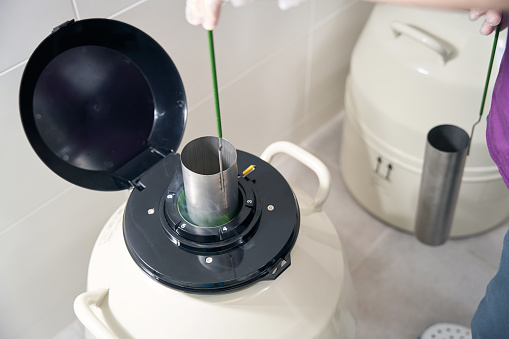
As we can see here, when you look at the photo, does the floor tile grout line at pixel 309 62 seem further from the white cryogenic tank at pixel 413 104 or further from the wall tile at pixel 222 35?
the white cryogenic tank at pixel 413 104

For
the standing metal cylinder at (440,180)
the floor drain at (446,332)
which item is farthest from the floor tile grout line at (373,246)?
the standing metal cylinder at (440,180)

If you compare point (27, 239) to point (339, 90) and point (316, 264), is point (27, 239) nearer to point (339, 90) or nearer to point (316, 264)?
point (316, 264)

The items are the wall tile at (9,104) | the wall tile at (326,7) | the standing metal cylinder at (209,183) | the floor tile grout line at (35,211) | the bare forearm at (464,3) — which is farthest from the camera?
the wall tile at (326,7)

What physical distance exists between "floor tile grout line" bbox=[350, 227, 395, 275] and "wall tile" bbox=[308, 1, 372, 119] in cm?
39

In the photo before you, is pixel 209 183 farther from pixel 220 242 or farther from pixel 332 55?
pixel 332 55

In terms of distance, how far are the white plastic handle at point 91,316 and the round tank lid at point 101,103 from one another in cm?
18

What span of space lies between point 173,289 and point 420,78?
27.8 inches

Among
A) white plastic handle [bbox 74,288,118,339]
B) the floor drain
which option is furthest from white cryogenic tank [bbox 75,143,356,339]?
the floor drain

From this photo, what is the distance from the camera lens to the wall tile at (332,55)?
147cm

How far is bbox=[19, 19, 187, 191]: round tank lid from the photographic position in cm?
82

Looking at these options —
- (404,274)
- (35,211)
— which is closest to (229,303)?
(35,211)

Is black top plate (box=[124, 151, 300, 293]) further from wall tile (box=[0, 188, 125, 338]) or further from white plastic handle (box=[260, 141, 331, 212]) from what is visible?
wall tile (box=[0, 188, 125, 338])

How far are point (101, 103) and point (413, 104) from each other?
0.64m

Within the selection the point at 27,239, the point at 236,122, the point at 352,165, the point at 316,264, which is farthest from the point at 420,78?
the point at 27,239
